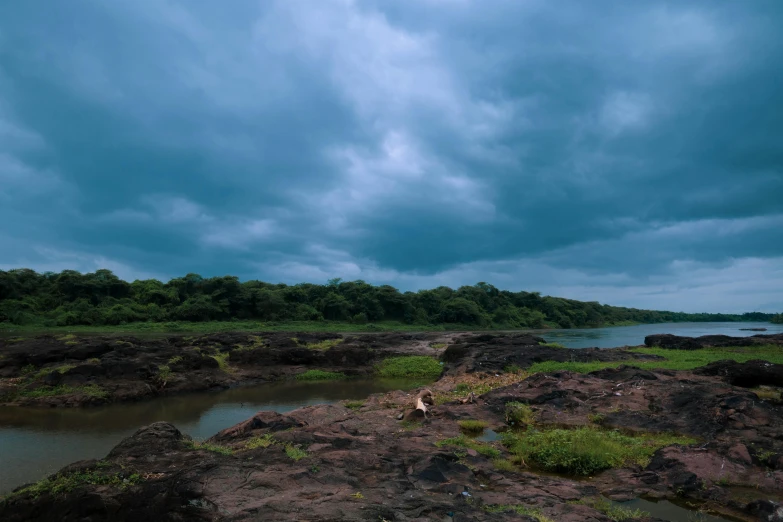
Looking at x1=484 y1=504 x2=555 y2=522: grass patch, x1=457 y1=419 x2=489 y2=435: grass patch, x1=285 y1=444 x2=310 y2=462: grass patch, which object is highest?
x1=285 y1=444 x2=310 y2=462: grass patch

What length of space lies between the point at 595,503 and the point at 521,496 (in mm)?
1158

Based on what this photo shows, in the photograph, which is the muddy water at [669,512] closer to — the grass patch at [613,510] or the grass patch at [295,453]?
the grass patch at [613,510]

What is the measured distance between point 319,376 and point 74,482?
20036 millimetres

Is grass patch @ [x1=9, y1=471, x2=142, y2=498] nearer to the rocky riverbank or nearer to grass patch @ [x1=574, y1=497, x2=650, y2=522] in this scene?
the rocky riverbank

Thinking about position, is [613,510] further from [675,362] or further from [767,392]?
[675,362]

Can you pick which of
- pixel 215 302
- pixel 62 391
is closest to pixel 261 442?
pixel 62 391

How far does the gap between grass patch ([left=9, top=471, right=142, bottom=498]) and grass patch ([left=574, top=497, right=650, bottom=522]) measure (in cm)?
713

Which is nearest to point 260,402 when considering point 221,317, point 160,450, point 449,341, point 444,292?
point 160,450

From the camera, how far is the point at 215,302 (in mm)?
61469

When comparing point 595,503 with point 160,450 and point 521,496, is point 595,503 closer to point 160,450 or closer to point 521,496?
point 521,496

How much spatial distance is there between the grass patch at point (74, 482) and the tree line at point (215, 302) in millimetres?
52279

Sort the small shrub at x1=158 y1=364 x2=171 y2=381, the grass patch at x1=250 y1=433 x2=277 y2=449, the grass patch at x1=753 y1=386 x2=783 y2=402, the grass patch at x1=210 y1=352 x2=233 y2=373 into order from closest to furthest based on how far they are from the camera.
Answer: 1. the grass patch at x1=250 y1=433 x2=277 y2=449
2. the grass patch at x1=753 y1=386 x2=783 y2=402
3. the small shrub at x1=158 y1=364 x2=171 y2=381
4. the grass patch at x1=210 y1=352 x2=233 y2=373

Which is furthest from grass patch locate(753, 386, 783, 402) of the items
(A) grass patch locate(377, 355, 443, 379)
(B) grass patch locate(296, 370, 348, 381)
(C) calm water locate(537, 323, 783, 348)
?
(C) calm water locate(537, 323, 783, 348)

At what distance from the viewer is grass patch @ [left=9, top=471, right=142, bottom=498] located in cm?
655
